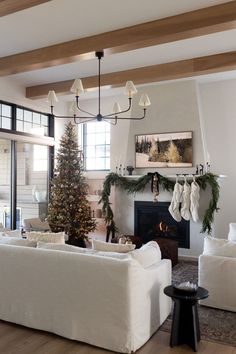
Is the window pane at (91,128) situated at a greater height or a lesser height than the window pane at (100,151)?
Result: greater

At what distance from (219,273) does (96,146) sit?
5.52 meters

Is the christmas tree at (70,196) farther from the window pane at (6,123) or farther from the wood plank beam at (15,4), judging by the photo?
the wood plank beam at (15,4)

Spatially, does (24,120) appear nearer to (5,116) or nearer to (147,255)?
(5,116)

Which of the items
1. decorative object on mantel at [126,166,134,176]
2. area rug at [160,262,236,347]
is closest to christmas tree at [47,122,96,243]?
decorative object on mantel at [126,166,134,176]

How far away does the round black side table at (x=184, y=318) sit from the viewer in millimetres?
2975

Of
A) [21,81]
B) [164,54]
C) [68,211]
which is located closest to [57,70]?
[21,81]

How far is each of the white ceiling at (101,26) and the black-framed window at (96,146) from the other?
8.56 feet

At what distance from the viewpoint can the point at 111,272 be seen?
291cm

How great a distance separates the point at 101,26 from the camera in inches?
171

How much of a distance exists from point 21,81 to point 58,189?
245cm

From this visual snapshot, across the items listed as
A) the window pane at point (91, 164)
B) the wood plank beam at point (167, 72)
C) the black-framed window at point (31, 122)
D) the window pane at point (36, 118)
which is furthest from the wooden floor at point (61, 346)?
the window pane at point (91, 164)

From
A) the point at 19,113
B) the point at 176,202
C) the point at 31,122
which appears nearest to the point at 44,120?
the point at 31,122

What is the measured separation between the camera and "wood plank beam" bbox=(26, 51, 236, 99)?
5.42 metres

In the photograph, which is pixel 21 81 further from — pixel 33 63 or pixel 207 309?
pixel 207 309
